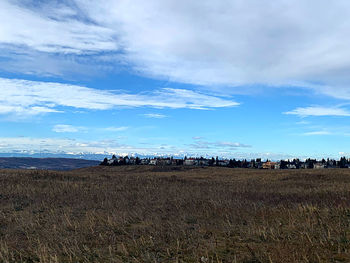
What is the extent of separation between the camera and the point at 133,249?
Result: 8578 mm

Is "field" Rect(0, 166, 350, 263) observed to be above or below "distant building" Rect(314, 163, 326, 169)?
below

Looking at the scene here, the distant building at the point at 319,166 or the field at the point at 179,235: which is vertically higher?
the distant building at the point at 319,166

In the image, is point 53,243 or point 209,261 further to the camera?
point 53,243

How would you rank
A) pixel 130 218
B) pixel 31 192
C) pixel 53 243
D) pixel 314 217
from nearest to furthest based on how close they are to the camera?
pixel 53 243 → pixel 314 217 → pixel 130 218 → pixel 31 192

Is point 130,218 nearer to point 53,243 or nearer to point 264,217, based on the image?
point 53,243

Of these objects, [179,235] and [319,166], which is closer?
[179,235]

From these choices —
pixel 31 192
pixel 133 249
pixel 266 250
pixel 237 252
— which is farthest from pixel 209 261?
pixel 31 192

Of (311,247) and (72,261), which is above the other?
(311,247)

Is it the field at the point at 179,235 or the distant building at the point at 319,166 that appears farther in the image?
the distant building at the point at 319,166

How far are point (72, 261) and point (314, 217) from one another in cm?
953

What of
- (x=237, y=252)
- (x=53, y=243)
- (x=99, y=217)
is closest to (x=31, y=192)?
(x=99, y=217)

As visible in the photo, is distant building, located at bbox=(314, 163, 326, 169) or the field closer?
the field

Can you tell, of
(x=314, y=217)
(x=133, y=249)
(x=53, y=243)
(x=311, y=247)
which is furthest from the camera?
(x=314, y=217)

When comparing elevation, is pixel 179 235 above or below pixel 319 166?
below
